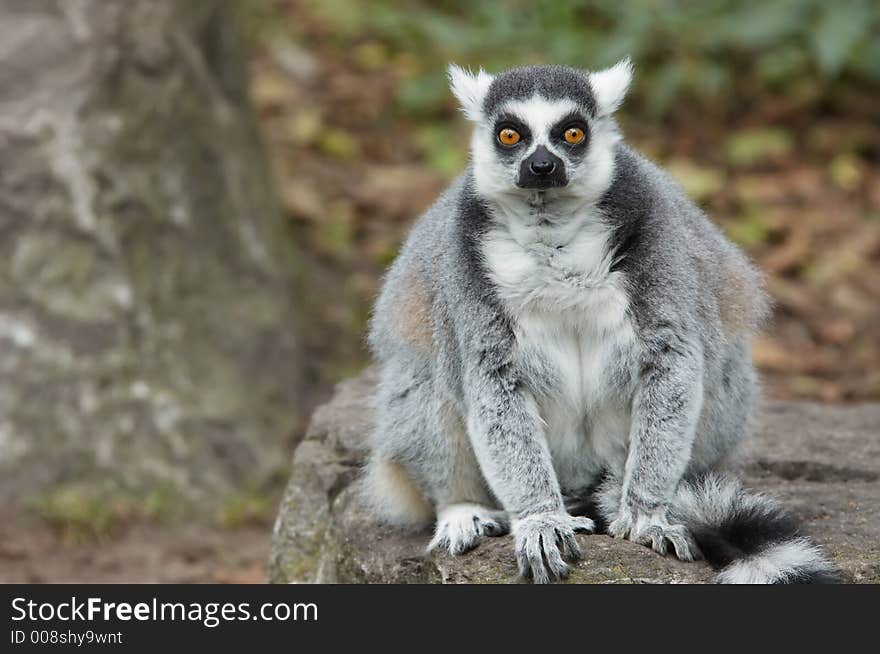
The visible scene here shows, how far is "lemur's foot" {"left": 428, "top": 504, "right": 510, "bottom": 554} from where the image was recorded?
527 centimetres

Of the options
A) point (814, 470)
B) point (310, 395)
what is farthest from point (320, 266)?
point (814, 470)

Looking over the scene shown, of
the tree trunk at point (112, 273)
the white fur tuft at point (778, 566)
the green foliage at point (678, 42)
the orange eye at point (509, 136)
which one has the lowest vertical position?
the white fur tuft at point (778, 566)

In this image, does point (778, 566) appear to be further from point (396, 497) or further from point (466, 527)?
point (396, 497)

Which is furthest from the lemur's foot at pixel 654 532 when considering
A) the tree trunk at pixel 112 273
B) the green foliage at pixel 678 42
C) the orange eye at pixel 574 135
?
the green foliage at pixel 678 42

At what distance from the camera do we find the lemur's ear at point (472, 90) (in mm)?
5242

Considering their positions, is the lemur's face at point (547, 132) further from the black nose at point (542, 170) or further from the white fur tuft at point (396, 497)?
the white fur tuft at point (396, 497)

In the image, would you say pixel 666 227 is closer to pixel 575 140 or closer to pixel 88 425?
pixel 575 140

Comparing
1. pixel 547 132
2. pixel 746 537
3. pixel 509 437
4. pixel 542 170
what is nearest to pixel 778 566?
pixel 746 537

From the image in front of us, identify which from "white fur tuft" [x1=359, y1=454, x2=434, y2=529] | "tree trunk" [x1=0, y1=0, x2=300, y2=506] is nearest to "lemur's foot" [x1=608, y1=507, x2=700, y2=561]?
"white fur tuft" [x1=359, y1=454, x2=434, y2=529]

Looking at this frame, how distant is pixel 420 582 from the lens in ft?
17.8

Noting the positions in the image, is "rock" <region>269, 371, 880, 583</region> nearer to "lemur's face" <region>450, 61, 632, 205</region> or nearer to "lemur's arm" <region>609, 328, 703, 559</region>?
"lemur's arm" <region>609, 328, 703, 559</region>

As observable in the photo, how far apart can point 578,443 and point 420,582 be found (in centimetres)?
91

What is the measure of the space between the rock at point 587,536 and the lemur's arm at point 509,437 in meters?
0.19

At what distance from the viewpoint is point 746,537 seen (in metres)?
4.85
